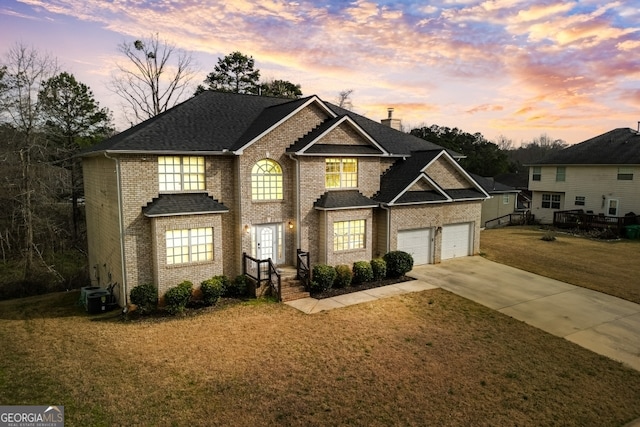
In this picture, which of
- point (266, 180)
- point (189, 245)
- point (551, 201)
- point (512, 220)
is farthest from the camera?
point (512, 220)

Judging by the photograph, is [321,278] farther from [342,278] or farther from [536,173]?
[536,173]

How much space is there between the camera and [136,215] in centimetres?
1510

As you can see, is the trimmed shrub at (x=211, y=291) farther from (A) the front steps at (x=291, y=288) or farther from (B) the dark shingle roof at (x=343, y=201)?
(B) the dark shingle roof at (x=343, y=201)

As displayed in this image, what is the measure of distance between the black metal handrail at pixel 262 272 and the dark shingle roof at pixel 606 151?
3312 cm

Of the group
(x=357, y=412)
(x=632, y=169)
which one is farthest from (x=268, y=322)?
(x=632, y=169)

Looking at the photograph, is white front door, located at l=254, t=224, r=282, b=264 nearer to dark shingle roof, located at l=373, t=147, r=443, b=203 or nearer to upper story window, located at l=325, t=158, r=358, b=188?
upper story window, located at l=325, t=158, r=358, b=188

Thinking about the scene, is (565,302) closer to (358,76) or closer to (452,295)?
(452,295)

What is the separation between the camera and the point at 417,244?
21.6 m

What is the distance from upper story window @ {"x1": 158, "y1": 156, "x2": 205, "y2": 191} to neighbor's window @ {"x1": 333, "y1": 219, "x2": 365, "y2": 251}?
21.6 feet

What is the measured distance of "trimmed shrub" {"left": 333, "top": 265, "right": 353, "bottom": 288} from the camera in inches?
698

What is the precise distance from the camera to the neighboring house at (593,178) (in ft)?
110

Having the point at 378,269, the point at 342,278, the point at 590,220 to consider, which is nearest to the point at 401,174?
the point at 378,269

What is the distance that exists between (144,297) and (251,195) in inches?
235

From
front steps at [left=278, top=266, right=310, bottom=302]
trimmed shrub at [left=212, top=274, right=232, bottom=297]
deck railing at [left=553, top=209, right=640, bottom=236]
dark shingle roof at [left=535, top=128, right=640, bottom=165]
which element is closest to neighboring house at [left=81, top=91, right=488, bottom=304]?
trimmed shrub at [left=212, top=274, right=232, bottom=297]
